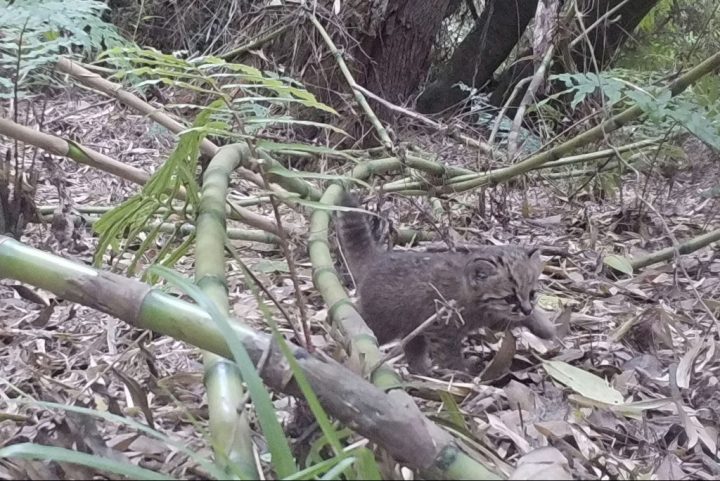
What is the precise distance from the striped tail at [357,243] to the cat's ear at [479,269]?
404 millimetres

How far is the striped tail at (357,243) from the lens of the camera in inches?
136

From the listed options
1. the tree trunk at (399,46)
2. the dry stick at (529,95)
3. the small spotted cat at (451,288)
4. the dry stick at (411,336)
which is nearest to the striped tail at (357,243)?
the small spotted cat at (451,288)

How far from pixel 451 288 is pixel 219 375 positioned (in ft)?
6.30

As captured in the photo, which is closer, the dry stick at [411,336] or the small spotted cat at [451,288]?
the dry stick at [411,336]

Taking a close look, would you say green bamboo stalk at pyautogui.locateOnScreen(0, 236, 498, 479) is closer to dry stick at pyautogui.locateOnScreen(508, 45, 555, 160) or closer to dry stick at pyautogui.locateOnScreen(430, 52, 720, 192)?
dry stick at pyautogui.locateOnScreen(430, 52, 720, 192)

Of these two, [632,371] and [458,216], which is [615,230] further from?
[632,371]

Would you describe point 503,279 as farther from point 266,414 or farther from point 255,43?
point 255,43

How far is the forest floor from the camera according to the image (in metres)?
2.03

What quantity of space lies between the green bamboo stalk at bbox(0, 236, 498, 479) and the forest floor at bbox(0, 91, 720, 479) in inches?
6.7

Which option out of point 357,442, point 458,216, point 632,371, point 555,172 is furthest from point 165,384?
point 555,172

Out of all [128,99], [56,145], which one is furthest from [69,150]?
[128,99]

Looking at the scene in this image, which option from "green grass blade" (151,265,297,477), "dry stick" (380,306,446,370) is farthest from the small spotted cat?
"green grass blade" (151,265,297,477)

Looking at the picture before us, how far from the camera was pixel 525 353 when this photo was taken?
2.87m

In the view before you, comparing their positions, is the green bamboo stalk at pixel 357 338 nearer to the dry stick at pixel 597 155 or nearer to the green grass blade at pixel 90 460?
the green grass blade at pixel 90 460
